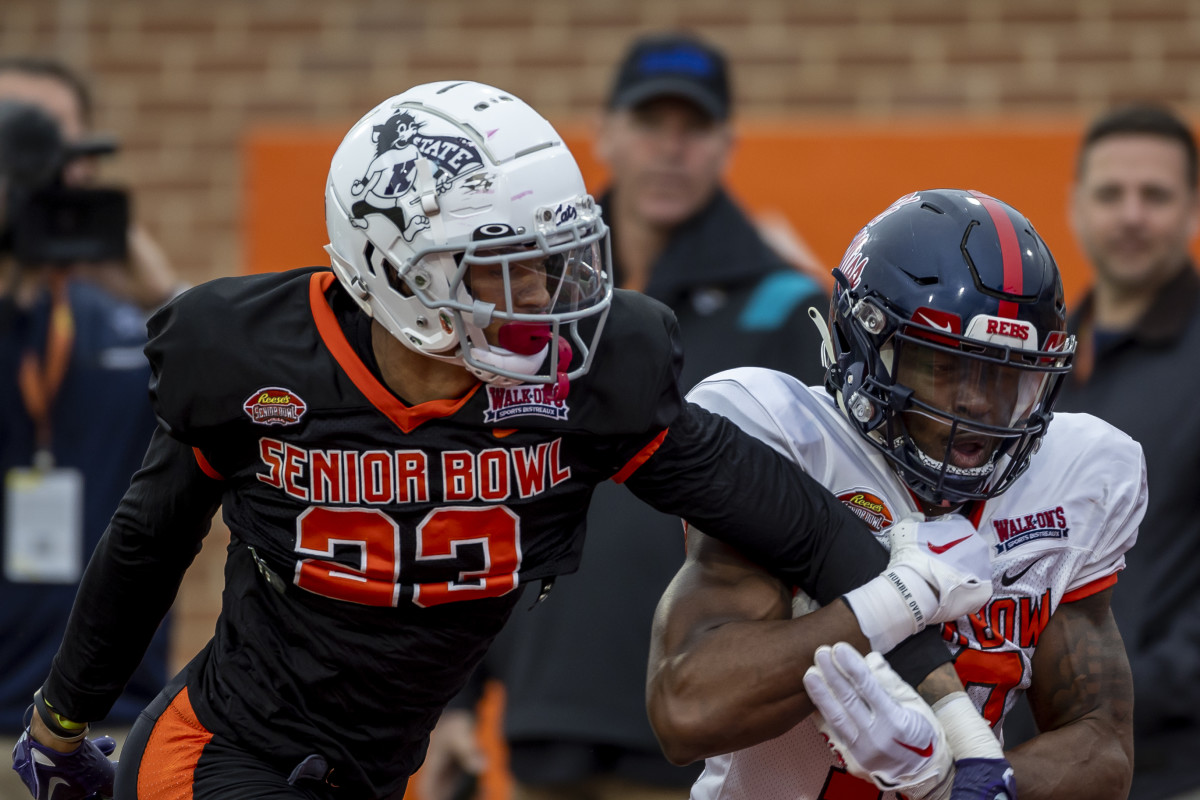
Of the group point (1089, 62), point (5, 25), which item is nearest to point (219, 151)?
point (5, 25)

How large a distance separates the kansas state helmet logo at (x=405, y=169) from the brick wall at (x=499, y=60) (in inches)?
149

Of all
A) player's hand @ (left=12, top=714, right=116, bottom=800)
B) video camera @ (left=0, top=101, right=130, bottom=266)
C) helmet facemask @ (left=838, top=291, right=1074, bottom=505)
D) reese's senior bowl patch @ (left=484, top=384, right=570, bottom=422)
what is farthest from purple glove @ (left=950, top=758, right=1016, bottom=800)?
video camera @ (left=0, top=101, right=130, bottom=266)

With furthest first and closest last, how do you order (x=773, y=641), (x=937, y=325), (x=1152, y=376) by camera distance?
(x=1152, y=376)
(x=937, y=325)
(x=773, y=641)

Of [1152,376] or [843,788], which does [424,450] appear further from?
[1152,376]

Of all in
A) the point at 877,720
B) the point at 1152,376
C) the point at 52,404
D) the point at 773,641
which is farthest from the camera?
the point at 52,404

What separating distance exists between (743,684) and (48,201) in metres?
2.73

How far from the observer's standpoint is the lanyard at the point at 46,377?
414 cm

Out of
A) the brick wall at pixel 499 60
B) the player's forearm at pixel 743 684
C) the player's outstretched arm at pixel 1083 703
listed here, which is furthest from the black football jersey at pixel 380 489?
the brick wall at pixel 499 60

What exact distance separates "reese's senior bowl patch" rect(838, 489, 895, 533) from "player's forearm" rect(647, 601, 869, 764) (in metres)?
0.24

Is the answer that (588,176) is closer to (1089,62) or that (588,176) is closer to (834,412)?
(1089,62)

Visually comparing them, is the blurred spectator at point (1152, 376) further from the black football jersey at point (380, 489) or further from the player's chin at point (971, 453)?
the black football jersey at point (380, 489)

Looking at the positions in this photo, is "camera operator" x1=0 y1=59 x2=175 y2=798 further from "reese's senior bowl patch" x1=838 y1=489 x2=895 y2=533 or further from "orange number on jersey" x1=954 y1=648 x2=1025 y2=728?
"orange number on jersey" x1=954 y1=648 x2=1025 y2=728

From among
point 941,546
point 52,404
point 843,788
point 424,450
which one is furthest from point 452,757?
point 941,546

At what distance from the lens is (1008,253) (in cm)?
245
